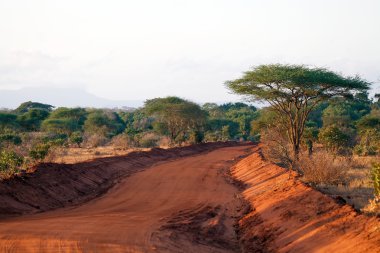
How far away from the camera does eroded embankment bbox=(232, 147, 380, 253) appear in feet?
27.4

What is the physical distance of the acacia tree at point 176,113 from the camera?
4716 cm

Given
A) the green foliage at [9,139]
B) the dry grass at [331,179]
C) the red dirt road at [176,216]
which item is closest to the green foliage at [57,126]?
the green foliage at [9,139]

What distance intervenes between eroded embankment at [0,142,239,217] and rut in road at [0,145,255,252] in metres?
0.79

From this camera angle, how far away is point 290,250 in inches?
360

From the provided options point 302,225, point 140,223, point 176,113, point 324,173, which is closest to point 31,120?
point 176,113

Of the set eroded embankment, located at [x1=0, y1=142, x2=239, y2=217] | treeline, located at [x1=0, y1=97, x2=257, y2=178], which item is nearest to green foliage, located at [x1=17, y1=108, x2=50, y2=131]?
treeline, located at [x1=0, y1=97, x2=257, y2=178]

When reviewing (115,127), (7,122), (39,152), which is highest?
(7,122)

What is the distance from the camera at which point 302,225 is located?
33.0 feet

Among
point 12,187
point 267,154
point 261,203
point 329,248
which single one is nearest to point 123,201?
point 12,187

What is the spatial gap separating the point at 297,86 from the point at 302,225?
46.7 feet

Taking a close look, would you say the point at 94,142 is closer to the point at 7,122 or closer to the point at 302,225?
the point at 7,122

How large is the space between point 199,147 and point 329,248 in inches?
1285

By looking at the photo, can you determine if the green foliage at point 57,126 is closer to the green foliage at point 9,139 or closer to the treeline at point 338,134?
the green foliage at point 9,139

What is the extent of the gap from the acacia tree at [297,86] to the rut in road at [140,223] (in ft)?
24.2
